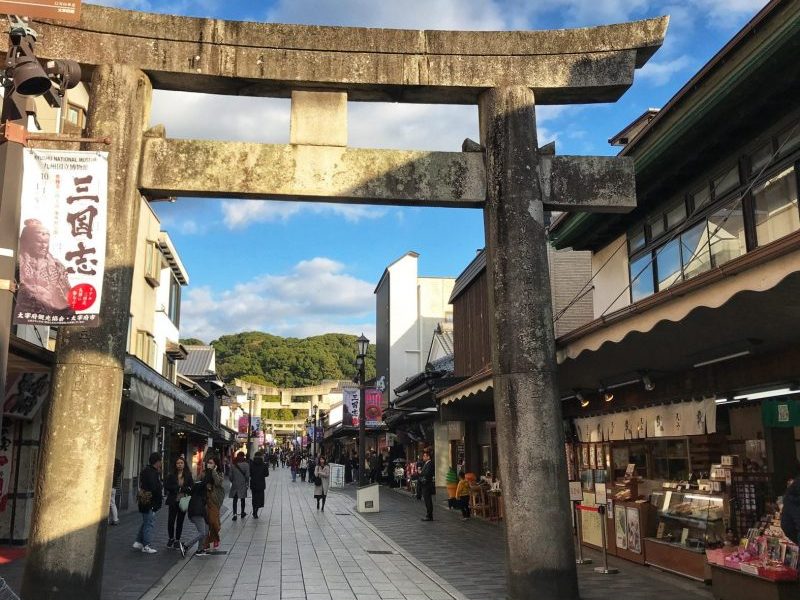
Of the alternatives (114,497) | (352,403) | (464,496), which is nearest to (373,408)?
(352,403)

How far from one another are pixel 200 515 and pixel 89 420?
18.5 feet

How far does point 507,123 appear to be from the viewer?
10039 mm

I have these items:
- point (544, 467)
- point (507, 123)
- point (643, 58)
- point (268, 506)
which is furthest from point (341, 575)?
point (268, 506)

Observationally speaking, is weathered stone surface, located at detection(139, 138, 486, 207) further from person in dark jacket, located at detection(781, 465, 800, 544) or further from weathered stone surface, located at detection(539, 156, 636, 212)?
person in dark jacket, located at detection(781, 465, 800, 544)

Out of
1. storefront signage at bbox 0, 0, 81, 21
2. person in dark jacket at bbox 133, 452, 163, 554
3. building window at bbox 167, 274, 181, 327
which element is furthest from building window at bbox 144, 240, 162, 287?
storefront signage at bbox 0, 0, 81, 21

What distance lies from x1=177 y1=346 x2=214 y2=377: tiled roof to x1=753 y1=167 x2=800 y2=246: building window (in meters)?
42.1

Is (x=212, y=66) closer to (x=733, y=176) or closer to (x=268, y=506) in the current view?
(x=733, y=176)

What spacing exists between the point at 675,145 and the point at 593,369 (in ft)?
12.9

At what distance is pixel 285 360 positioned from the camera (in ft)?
405

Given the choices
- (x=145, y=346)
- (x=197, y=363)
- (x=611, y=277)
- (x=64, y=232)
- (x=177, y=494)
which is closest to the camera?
(x=64, y=232)

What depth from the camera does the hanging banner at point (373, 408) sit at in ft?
113

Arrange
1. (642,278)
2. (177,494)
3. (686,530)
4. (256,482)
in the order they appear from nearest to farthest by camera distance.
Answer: (686,530) < (642,278) < (177,494) < (256,482)

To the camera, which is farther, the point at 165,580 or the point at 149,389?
the point at 149,389

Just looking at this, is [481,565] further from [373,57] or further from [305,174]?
[373,57]
